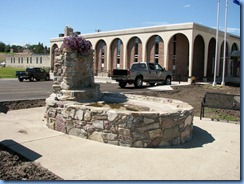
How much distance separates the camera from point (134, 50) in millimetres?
34938

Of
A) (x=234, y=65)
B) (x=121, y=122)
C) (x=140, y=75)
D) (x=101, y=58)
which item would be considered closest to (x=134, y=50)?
(x=101, y=58)

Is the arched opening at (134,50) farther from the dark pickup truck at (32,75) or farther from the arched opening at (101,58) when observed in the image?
the dark pickup truck at (32,75)

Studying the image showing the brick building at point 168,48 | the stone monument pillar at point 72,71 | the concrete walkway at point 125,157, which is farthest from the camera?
the brick building at point 168,48

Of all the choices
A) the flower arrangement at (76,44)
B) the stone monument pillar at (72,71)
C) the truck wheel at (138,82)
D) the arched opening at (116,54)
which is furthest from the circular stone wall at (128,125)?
the arched opening at (116,54)

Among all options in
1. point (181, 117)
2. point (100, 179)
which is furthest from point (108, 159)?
point (181, 117)

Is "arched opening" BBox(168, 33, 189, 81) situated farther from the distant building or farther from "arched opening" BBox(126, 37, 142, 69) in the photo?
the distant building

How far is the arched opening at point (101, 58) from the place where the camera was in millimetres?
38906

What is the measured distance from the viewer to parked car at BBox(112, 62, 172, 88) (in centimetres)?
2223

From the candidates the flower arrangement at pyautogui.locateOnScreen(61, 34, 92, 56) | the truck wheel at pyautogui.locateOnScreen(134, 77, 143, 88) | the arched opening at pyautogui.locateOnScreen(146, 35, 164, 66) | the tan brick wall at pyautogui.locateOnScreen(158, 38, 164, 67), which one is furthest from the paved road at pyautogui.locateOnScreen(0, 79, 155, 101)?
the arched opening at pyautogui.locateOnScreen(146, 35, 164, 66)

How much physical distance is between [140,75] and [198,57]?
14.0 metres

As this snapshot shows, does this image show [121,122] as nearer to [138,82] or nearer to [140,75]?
[138,82]

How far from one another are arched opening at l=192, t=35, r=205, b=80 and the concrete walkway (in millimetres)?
27345

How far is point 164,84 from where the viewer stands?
2581cm

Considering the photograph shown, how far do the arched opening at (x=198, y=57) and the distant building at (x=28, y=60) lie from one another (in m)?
53.6
